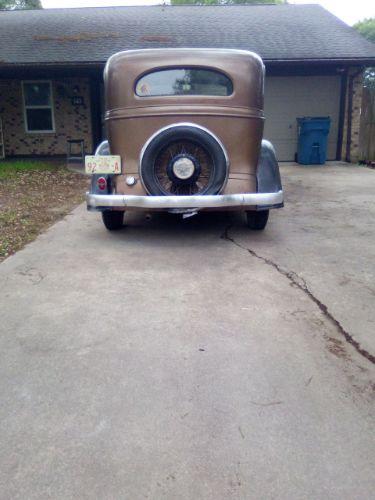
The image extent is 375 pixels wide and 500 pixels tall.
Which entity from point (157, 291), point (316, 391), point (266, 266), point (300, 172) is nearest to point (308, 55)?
point (300, 172)

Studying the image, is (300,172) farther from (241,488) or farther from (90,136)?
(241,488)

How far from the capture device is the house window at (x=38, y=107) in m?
15.0

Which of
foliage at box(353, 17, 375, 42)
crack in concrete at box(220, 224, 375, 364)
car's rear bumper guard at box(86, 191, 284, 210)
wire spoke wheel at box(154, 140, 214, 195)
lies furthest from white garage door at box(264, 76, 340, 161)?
foliage at box(353, 17, 375, 42)

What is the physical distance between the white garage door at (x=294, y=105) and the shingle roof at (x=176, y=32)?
101 cm

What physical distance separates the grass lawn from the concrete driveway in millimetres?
950

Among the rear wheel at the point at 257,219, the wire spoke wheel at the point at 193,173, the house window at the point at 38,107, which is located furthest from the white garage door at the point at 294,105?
the wire spoke wheel at the point at 193,173

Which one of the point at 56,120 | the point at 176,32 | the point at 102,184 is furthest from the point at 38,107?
the point at 102,184

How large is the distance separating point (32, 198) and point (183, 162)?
420cm

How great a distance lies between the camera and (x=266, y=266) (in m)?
4.70

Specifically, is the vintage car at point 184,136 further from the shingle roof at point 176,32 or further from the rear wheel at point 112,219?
the shingle roof at point 176,32

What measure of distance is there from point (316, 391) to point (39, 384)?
148 cm

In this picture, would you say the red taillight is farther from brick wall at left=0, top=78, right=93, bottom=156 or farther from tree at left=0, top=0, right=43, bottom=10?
tree at left=0, top=0, right=43, bottom=10

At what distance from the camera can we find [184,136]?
528 cm

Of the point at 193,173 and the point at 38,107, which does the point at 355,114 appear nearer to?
the point at 38,107
